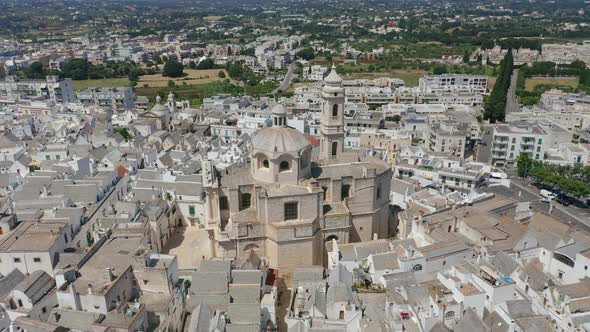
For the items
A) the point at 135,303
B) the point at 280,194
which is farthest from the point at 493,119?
the point at 135,303

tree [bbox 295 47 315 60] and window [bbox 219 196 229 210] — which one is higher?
window [bbox 219 196 229 210]

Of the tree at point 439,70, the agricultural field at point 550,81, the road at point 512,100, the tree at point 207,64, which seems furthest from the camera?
the tree at point 207,64

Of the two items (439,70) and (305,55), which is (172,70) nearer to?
(305,55)

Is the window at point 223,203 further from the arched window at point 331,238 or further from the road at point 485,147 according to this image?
the road at point 485,147

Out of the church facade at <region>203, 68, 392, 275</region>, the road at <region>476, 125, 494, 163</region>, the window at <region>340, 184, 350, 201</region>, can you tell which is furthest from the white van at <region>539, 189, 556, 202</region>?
the window at <region>340, 184, 350, 201</region>

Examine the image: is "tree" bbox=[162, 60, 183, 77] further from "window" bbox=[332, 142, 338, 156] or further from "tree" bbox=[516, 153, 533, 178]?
"window" bbox=[332, 142, 338, 156]

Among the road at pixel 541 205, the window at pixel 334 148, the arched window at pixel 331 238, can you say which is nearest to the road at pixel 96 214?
the arched window at pixel 331 238
